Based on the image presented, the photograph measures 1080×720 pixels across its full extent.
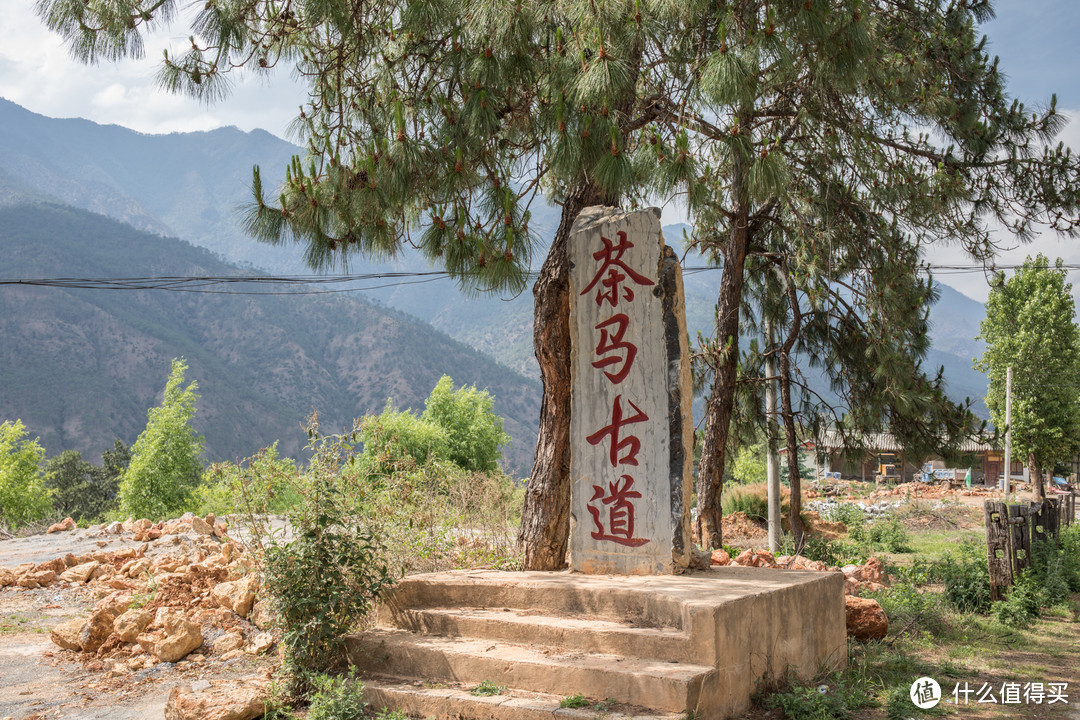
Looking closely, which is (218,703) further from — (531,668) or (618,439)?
(618,439)

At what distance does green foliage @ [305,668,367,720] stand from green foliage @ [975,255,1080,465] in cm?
2116

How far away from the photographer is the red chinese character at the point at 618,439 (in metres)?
4.86

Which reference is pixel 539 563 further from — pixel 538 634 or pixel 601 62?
pixel 601 62

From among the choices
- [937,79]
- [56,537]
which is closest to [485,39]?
[937,79]

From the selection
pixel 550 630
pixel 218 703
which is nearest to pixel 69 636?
pixel 218 703

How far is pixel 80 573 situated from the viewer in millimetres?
7617

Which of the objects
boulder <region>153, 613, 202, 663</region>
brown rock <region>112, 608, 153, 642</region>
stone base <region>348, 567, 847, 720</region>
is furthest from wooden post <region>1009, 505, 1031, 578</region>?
brown rock <region>112, 608, 153, 642</region>

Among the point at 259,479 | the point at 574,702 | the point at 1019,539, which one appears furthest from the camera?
the point at 1019,539

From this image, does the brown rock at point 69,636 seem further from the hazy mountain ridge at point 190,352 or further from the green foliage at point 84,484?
the hazy mountain ridge at point 190,352

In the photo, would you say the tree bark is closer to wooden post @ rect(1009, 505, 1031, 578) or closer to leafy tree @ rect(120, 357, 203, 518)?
wooden post @ rect(1009, 505, 1031, 578)

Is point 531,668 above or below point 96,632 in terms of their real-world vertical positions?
above

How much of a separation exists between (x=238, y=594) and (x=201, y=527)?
164 inches

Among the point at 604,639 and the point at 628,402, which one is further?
the point at 628,402

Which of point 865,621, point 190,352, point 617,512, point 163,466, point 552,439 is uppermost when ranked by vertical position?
point 190,352
